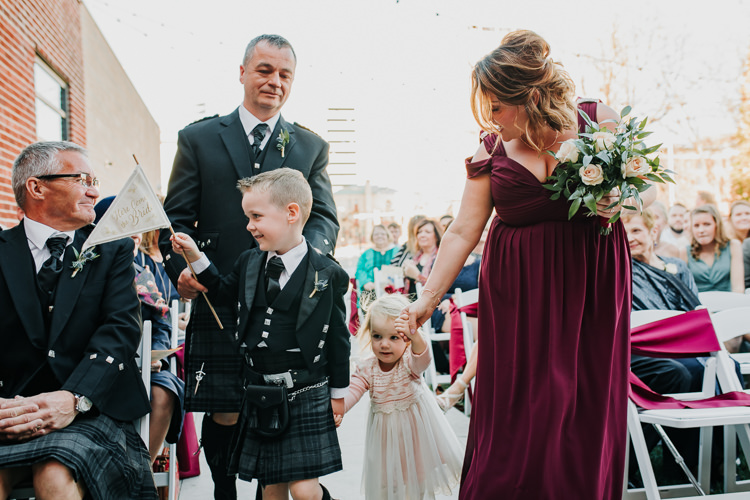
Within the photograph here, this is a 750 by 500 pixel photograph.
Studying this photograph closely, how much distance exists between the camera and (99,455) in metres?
2.16

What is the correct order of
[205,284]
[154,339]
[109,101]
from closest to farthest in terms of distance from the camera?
[205,284] < [154,339] < [109,101]

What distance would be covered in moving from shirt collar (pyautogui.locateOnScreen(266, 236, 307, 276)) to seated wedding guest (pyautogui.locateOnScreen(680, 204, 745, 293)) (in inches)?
196

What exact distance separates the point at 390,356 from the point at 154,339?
143 centimetres

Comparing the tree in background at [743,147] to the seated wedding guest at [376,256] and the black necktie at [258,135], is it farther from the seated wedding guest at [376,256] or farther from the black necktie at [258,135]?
the black necktie at [258,135]

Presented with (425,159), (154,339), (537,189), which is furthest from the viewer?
(425,159)

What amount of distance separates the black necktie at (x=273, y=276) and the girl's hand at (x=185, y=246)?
0.90ft

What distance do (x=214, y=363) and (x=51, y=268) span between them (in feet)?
2.50

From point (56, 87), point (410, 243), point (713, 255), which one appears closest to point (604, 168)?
point (713, 255)

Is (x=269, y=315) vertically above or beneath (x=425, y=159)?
beneath

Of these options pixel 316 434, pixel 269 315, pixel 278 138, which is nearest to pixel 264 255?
pixel 269 315

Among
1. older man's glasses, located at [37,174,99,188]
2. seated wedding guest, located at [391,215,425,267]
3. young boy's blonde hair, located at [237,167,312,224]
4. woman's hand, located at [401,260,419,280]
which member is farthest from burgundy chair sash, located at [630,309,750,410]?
seated wedding guest, located at [391,215,425,267]

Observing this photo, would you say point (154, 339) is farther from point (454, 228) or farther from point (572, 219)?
point (572, 219)

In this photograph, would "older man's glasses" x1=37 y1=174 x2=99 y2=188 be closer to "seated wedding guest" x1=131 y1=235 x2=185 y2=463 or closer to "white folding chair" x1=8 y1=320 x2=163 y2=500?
"seated wedding guest" x1=131 y1=235 x2=185 y2=463

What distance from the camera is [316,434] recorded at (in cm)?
233
